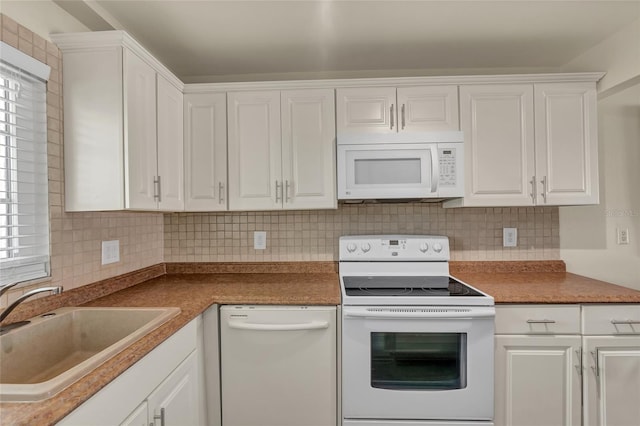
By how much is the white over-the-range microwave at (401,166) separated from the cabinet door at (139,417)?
133 cm

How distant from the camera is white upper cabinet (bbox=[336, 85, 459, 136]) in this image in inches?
79.0

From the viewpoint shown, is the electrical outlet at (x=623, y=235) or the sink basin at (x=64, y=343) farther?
the electrical outlet at (x=623, y=235)

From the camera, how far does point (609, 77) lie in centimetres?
194

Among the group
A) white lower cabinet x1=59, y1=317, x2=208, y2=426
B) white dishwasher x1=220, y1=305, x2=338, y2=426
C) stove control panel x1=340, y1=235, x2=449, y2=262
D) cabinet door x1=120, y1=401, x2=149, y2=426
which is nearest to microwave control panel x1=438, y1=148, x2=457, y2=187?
stove control panel x1=340, y1=235, x2=449, y2=262

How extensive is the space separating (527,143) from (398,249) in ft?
3.25

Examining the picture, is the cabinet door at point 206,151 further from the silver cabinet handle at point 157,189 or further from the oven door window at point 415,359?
the oven door window at point 415,359

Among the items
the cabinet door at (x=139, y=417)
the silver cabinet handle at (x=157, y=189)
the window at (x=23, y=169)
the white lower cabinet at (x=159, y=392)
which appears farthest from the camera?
the silver cabinet handle at (x=157, y=189)

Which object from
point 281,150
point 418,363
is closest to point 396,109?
point 281,150

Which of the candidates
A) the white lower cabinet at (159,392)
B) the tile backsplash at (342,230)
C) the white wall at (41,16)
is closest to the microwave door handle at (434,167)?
the tile backsplash at (342,230)

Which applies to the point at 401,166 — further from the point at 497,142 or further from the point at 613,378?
the point at 613,378

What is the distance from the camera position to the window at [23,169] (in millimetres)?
1271

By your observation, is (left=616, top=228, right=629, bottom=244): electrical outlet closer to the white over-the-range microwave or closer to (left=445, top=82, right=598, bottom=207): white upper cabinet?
(left=445, top=82, right=598, bottom=207): white upper cabinet

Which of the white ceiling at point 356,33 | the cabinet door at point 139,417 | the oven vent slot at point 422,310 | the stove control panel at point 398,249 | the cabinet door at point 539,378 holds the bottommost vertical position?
the cabinet door at point 539,378

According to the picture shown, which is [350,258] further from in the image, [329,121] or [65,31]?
[65,31]
